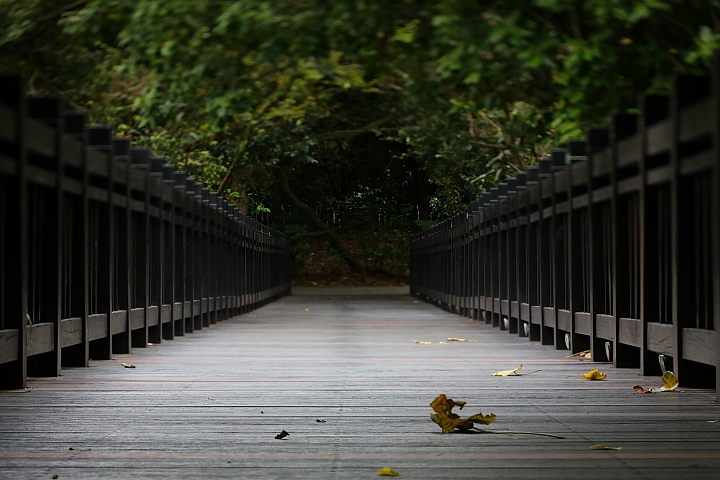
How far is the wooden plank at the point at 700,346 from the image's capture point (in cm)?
464

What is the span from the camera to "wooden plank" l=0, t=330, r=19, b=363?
4.96 m

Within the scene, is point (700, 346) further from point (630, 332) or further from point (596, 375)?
point (630, 332)

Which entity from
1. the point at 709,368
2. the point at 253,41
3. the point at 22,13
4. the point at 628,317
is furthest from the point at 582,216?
the point at 22,13

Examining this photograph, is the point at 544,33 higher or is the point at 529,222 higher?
the point at 544,33

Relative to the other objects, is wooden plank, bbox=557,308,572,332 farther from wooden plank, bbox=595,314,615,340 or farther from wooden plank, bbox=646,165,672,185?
wooden plank, bbox=646,165,672,185

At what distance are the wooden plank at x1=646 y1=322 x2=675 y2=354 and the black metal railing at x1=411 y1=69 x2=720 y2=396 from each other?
1 cm

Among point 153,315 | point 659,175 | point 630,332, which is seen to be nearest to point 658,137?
point 659,175

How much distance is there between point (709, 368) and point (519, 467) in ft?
7.87

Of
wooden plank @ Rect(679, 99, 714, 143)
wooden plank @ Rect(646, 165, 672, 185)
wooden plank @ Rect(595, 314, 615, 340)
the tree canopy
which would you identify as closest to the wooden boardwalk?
wooden plank @ Rect(595, 314, 615, 340)

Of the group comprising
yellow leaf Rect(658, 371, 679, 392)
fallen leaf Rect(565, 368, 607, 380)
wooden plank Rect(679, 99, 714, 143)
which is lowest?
fallen leaf Rect(565, 368, 607, 380)

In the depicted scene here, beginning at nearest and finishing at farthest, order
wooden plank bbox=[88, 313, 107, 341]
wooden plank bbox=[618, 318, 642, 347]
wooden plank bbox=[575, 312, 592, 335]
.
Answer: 1. wooden plank bbox=[618, 318, 642, 347]
2. wooden plank bbox=[88, 313, 107, 341]
3. wooden plank bbox=[575, 312, 592, 335]

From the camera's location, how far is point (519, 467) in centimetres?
318

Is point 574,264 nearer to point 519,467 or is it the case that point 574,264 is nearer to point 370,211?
point 519,467

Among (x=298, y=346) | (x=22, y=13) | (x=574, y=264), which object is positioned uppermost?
(x=22, y=13)
